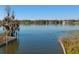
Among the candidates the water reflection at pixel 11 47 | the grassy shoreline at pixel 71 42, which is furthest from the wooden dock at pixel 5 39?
the grassy shoreline at pixel 71 42

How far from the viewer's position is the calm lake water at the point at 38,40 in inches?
103

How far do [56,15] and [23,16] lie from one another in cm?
39

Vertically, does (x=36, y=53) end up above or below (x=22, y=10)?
below

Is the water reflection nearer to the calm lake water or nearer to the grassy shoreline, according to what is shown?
the calm lake water

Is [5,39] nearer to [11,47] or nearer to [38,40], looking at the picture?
[11,47]

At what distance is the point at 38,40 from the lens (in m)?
2.66

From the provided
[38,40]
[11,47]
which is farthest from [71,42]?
[11,47]

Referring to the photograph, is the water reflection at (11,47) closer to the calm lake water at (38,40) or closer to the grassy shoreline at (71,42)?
the calm lake water at (38,40)

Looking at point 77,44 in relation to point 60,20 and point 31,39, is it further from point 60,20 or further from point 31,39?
point 31,39

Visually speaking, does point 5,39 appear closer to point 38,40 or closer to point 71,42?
point 38,40

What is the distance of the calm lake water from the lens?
262cm
